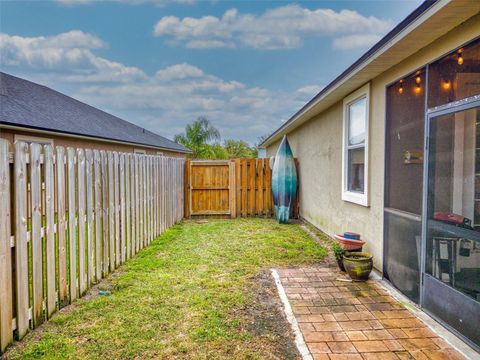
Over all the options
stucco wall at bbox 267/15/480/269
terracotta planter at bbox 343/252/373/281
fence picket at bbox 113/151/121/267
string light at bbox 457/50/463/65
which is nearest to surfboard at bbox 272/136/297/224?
stucco wall at bbox 267/15/480/269


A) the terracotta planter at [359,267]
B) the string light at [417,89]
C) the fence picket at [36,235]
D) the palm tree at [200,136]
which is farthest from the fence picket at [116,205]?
the palm tree at [200,136]

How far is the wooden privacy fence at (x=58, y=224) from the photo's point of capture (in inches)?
99.8

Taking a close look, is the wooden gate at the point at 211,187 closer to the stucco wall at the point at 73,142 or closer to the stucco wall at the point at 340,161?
the stucco wall at the point at 340,161

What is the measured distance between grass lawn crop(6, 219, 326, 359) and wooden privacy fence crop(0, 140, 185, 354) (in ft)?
0.68

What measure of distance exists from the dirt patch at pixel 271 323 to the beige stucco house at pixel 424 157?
1410 mm

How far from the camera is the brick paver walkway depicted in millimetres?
2432

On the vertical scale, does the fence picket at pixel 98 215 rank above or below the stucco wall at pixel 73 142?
below

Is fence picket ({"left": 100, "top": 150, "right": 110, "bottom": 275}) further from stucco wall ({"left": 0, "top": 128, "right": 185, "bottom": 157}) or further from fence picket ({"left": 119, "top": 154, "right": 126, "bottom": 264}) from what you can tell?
stucco wall ({"left": 0, "top": 128, "right": 185, "bottom": 157})

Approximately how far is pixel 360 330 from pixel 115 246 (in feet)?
11.4

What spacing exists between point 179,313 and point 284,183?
6.23 metres

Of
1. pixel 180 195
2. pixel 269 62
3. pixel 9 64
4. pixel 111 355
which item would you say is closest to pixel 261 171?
pixel 180 195

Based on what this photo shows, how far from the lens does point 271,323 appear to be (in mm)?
2941

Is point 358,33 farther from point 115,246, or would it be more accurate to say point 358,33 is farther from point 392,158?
point 115,246

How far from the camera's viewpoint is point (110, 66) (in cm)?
2117
